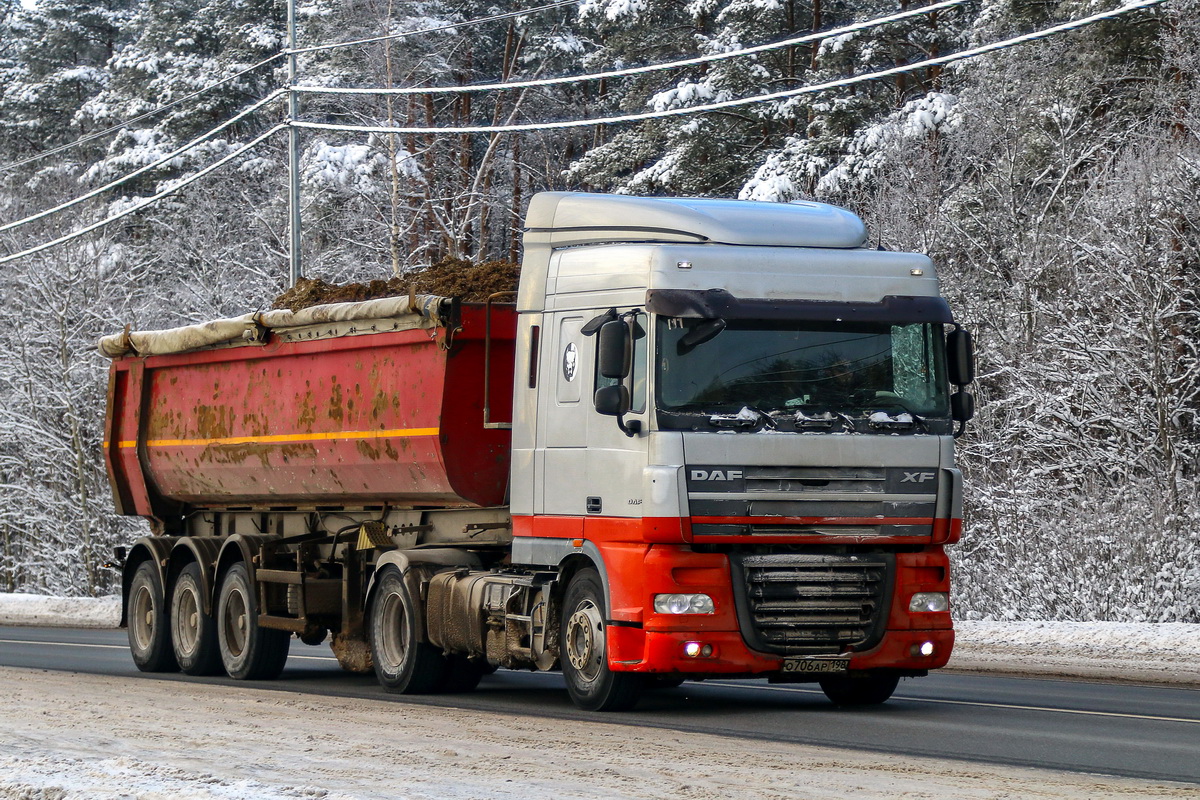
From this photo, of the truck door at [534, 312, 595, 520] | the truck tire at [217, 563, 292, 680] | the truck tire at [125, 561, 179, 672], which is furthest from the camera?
the truck tire at [125, 561, 179, 672]

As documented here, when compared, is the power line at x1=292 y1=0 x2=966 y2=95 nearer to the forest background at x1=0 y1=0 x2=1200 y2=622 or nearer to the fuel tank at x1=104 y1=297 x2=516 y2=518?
the forest background at x1=0 y1=0 x2=1200 y2=622

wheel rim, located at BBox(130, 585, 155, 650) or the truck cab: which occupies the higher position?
the truck cab

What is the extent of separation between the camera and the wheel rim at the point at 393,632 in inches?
555

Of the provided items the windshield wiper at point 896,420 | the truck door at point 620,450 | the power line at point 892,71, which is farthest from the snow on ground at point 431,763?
the power line at point 892,71

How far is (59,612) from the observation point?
29.7 meters

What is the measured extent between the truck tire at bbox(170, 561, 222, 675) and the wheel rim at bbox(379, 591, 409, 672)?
2782mm

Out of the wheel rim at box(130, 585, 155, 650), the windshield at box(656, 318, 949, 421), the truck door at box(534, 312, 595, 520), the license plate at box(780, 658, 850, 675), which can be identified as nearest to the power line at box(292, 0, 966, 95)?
the windshield at box(656, 318, 949, 421)

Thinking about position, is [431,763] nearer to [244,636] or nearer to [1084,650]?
[244,636]

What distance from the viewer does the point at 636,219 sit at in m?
12.4

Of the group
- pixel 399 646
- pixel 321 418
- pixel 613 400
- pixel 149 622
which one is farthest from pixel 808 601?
pixel 149 622

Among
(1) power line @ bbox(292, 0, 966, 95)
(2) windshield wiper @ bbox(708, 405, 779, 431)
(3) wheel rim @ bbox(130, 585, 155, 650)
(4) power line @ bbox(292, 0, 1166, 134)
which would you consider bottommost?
(3) wheel rim @ bbox(130, 585, 155, 650)

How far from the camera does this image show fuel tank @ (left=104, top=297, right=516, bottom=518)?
13.2 metres

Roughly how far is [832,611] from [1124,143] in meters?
21.5

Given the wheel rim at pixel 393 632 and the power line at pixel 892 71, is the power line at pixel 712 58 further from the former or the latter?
the wheel rim at pixel 393 632
